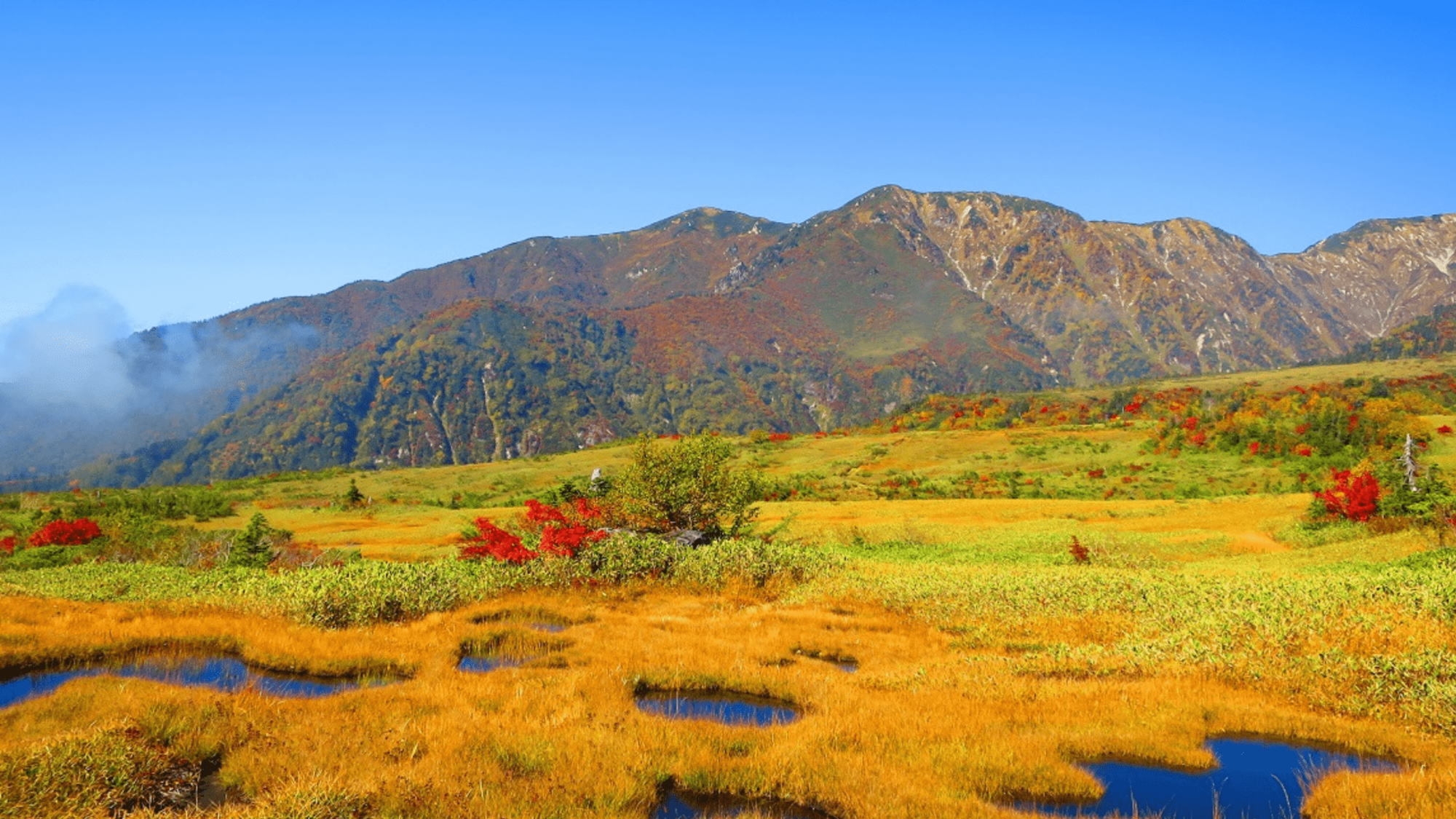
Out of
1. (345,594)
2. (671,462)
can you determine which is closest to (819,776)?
(345,594)

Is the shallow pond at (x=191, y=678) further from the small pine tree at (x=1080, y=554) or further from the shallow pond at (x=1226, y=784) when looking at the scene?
the small pine tree at (x=1080, y=554)

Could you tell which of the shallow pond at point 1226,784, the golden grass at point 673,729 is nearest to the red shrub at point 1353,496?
the golden grass at point 673,729

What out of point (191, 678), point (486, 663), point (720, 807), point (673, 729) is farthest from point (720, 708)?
point (191, 678)

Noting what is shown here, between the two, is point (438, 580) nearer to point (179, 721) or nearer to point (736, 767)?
point (179, 721)

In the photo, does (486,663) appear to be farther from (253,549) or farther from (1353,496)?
(1353,496)

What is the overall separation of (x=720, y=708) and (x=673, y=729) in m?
2.73

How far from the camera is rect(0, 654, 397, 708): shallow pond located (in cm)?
1489

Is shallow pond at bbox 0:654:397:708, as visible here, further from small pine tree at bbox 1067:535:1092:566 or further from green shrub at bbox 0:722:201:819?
small pine tree at bbox 1067:535:1092:566

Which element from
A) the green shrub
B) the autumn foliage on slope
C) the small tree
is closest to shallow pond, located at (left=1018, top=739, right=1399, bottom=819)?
the green shrub

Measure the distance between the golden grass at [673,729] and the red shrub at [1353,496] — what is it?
2860 centimetres

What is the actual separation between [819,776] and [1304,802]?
5624mm

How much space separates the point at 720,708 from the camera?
48.7ft

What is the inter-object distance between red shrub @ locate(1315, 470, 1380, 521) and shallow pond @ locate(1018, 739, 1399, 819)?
3152 cm

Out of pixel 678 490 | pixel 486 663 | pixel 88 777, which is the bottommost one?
pixel 486 663
